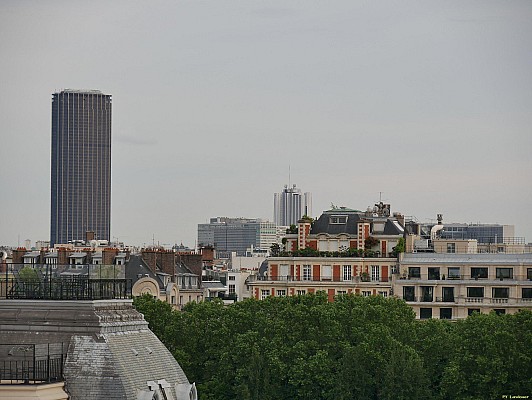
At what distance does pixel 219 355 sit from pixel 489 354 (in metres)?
16.0

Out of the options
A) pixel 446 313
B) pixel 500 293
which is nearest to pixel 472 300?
pixel 500 293

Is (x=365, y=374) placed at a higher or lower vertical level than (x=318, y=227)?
lower

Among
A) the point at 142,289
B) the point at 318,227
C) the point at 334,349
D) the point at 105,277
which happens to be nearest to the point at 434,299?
the point at 318,227

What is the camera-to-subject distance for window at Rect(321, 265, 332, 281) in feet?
439

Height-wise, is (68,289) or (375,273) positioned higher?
(68,289)

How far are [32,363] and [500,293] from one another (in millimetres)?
78735

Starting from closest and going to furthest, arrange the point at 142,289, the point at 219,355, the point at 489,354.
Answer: the point at 489,354
the point at 219,355
the point at 142,289

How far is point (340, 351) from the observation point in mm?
92812

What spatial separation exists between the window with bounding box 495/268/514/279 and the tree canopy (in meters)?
27.2

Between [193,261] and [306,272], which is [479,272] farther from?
[193,261]

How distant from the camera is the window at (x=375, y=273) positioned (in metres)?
133

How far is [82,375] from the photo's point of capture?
52.1 metres

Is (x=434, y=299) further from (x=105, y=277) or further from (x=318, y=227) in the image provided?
(x=105, y=277)

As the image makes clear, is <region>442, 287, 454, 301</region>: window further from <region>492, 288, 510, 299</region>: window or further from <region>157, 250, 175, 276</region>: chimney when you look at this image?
<region>157, 250, 175, 276</region>: chimney
